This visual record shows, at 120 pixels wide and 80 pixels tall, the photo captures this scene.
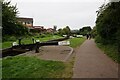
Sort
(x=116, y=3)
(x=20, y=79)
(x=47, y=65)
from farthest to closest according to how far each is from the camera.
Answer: (x=116, y=3), (x=47, y=65), (x=20, y=79)

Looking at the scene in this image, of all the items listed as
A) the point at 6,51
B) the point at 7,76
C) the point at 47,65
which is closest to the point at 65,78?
the point at 7,76

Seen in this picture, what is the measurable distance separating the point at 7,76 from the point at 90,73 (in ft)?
11.2

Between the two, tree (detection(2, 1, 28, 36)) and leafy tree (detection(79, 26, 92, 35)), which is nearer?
tree (detection(2, 1, 28, 36))

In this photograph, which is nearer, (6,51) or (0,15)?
(6,51)

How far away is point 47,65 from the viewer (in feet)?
43.5

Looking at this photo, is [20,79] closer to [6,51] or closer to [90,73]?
[90,73]

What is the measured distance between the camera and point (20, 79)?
9758mm

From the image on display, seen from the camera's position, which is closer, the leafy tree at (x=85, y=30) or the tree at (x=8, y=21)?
the tree at (x=8, y=21)

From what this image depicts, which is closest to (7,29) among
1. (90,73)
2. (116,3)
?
(116,3)

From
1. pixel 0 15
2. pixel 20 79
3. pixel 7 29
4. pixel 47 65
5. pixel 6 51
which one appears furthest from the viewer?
pixel 7 29

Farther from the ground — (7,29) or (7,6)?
(7,6)

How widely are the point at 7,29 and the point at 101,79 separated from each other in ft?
117

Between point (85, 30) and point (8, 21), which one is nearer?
point (8, 21)

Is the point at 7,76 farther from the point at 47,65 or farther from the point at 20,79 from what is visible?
the point at 47,65
